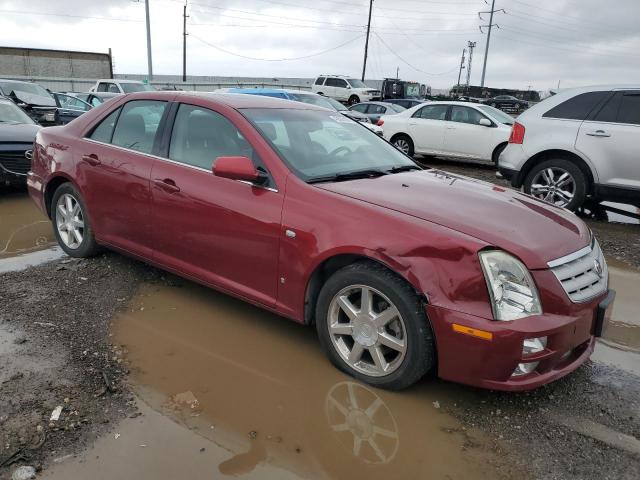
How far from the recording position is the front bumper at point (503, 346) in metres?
2.62

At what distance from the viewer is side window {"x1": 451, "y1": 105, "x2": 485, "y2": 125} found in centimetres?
1176

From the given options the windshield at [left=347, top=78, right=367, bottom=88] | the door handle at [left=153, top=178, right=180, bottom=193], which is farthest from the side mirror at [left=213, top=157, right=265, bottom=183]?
the windshield at [left=347, top=78, right=367, bottom=88]

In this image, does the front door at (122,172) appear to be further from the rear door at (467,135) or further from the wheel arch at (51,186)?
the rear door at (467,135)

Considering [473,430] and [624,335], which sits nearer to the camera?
[473,430]

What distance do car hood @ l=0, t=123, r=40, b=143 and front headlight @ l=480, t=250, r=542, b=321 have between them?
7.11m

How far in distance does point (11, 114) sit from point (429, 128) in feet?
27.3

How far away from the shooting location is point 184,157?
3.93 meters

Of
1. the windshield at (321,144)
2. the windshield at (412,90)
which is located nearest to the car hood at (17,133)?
the windshield at (321,144)

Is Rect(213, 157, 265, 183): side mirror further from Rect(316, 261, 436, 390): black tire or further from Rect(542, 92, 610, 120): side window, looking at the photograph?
Rect(542, 92, 610, 120): side window

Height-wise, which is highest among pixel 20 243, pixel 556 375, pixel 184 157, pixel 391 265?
pixel 184 157

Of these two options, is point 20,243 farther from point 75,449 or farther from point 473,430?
point 473,430

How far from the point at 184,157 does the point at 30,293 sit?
67.8 inches

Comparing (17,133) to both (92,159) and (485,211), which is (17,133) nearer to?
(92,159)

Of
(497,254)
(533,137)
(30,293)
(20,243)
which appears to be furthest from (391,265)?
(533,137)
